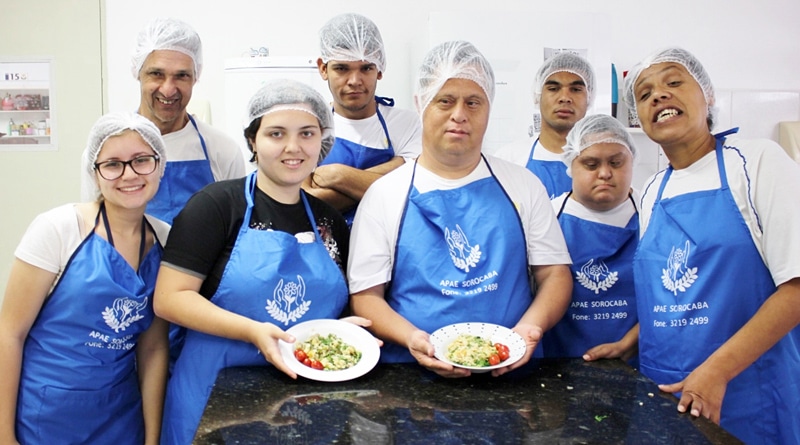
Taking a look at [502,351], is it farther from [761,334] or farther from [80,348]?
[80,348]

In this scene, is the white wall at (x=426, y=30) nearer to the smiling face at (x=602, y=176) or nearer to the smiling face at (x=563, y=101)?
the smiling face at (x=563, y=101)

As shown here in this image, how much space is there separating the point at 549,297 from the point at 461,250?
0.29 m

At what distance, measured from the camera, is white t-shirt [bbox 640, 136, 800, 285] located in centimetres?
150

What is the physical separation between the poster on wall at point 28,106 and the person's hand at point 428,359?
3.57 meters

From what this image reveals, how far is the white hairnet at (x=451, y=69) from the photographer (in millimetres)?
1772

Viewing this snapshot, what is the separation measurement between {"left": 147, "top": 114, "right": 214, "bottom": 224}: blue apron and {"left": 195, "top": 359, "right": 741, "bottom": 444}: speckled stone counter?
0.80 m

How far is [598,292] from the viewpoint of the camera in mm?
1984

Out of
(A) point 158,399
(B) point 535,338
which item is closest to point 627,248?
(B) point 535,338

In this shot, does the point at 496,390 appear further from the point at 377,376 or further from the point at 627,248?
the point at 627,248

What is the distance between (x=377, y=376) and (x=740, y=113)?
4.17 m

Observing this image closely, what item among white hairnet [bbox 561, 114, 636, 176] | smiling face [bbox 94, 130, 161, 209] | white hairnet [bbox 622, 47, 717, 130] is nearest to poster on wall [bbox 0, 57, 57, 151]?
smiling face [bbox 94, 130, 161, 209]

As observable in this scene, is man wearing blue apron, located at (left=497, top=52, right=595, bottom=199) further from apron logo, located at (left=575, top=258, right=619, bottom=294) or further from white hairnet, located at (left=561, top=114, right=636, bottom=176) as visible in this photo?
apron logo, located at (left=575, top=258, right=619, bottom=294)

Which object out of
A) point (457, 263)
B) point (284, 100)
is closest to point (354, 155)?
point (284, 100)

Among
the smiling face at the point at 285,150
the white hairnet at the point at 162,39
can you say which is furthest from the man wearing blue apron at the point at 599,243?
the white hairnet at the point at 162,39
